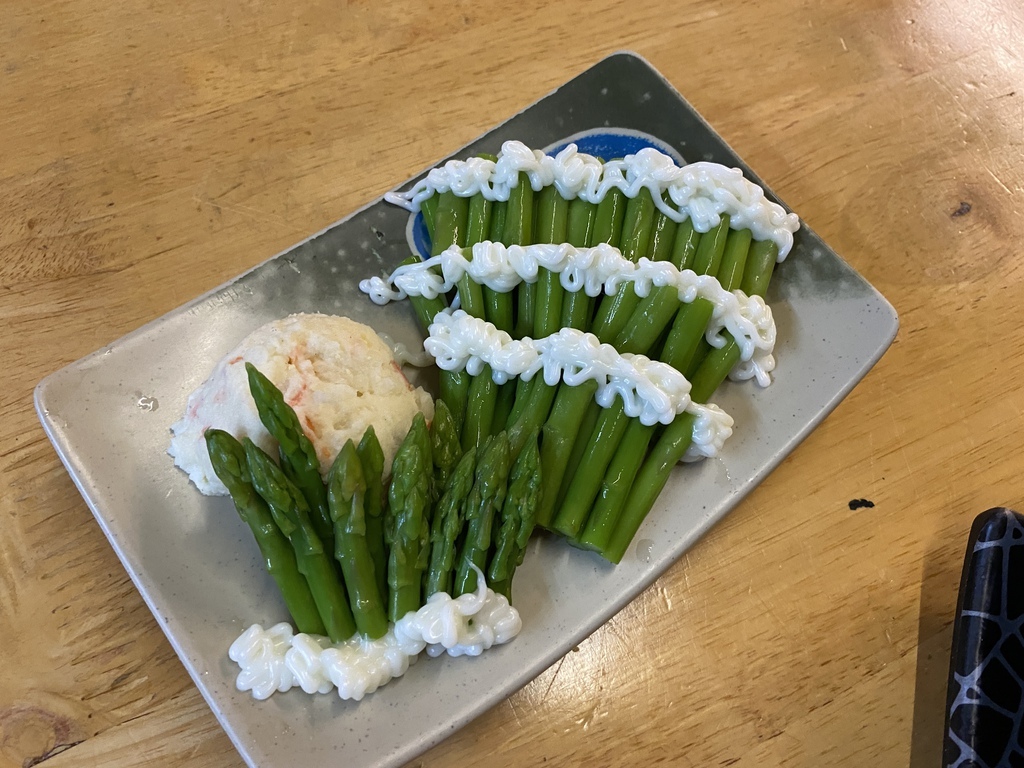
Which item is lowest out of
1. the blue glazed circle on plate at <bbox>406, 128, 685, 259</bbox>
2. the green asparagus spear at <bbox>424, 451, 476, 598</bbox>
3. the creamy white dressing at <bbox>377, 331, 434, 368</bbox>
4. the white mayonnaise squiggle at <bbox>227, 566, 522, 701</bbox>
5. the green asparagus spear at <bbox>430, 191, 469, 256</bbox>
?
the white mayonnaise squiggle at <bbox>227, 566, 522, 701</bbox>

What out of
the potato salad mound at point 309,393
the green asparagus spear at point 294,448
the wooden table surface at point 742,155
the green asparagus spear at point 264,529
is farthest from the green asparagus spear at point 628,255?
the green asparagus spear at point 264,529

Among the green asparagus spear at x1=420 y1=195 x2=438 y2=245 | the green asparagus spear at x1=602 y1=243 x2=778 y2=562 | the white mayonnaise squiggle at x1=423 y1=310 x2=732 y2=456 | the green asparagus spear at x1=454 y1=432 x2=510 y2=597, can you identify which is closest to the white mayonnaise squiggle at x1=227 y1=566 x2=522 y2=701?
the green asparagus spear at x1=454 y1=432 x2=510 y2=597

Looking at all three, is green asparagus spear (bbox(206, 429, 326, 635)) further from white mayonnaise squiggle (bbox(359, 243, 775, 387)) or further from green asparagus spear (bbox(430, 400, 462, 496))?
white mayonnaise squiggle (bbox(359, 243, 775, 387))

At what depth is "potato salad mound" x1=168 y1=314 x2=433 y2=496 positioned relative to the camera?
1.94 m

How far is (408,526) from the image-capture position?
6.04ft

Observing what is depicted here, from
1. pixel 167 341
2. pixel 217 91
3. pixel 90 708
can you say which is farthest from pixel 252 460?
pixel 217 91

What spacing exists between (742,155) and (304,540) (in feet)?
7.03

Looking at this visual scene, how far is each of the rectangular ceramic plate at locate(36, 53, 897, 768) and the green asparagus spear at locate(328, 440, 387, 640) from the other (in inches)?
6.8

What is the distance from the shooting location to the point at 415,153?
9.27 feet

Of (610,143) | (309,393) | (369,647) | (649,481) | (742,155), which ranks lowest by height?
(369,647)

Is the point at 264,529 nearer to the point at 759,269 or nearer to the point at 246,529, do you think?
the point at 246,529

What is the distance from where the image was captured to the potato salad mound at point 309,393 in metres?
1.94

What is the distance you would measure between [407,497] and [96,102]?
78.5 inches

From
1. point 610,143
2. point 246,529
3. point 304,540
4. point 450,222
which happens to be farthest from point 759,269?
point 246,529
